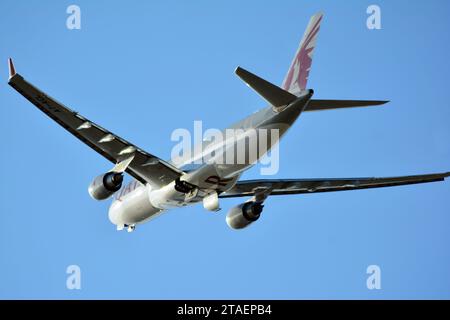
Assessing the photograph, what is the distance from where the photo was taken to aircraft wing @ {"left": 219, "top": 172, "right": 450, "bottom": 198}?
155ft

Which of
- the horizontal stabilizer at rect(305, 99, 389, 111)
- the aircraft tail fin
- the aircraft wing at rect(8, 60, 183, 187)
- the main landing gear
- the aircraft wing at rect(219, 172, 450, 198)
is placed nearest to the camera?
the horizontal stabilizer at rect(305, 99, 389, 111)

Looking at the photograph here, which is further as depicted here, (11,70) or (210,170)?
(210,170)

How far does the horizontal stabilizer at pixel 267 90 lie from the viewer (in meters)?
36.6

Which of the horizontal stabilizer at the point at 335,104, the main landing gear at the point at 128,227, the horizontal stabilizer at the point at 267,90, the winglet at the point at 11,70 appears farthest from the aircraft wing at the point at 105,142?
the horizontal stabilizer at the point at 335,104

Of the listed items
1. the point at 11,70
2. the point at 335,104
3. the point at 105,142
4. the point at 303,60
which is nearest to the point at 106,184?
the point at 105,142

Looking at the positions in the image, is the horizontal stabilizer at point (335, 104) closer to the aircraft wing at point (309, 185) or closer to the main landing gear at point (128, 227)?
the aircraft wing at point (309, 185)

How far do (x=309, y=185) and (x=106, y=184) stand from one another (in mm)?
11780

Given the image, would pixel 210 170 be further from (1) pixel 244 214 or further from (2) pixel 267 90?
(1) pixel 244 214

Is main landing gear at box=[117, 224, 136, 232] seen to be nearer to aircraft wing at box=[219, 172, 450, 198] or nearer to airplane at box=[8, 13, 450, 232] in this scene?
airplane at box=[8, 13, 450, 232]

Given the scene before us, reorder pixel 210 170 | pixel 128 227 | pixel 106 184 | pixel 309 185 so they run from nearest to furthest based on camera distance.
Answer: pixel 210 170 → pixel 106 184 → pixel 309 185 → pixel 128 227

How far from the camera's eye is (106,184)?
140 feet

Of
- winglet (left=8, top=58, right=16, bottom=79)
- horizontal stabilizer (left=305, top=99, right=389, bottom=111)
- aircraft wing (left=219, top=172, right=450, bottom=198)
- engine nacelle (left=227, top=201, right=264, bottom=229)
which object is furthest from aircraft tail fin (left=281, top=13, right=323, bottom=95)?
winglet (left=8, top=58, right=16, bottom=79)

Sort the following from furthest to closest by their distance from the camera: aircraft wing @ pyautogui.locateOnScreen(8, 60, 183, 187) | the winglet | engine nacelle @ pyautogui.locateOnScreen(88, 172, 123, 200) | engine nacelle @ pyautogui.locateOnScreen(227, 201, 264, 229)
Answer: engine nacelle @ pyautogui.locateOnScreen(227, 201, 264, 229) < engine nacelle @ pyautogui.locateOnScreen(88, 172, 123, 200) < aircraft wing @ pyautogui.locateOnScreen(8, 60, 183, 187) < the winglet
